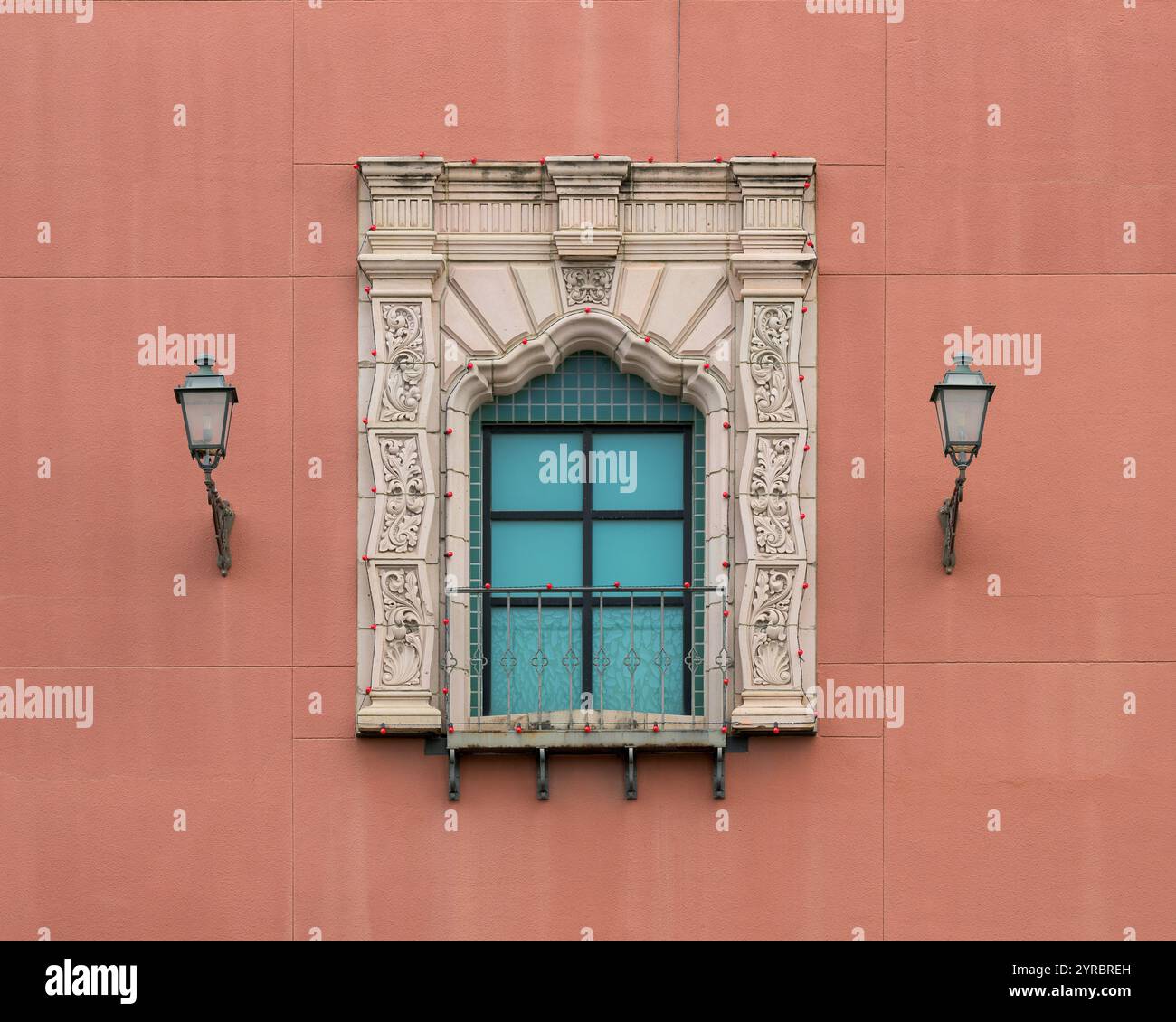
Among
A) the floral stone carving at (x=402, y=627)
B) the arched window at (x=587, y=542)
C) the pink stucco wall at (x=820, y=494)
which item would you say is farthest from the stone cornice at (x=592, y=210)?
the floral stone carving at (x=402, y=627)

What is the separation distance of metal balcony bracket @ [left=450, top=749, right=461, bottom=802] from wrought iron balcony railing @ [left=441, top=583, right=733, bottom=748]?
27 centimetres

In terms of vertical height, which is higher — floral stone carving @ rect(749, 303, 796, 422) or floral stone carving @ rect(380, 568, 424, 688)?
floral stone carving @ rect(749, 303, 796, 422)

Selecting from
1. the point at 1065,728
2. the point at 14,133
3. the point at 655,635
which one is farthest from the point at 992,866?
the point at 14,133

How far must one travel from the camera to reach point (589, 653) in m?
14.7

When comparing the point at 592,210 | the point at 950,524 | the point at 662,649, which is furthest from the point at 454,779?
the point at 592,210

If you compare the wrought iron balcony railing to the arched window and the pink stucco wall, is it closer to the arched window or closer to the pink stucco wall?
the arched window

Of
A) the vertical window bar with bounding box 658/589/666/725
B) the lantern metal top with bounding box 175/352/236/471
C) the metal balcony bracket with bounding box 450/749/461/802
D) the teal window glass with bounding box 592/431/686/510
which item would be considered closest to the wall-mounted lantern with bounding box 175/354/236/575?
the lantern metal top with bounding box 175/352/236/471

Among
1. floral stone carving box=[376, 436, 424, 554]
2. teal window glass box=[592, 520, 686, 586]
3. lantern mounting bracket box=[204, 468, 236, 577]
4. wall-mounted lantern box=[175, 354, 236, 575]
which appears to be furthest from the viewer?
teal window glass box=[592, 520, 686, 586]

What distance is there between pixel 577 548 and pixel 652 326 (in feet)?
5.40

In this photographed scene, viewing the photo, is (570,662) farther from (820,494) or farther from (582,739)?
(820,494)

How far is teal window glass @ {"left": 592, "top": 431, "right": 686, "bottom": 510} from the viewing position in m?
14.9

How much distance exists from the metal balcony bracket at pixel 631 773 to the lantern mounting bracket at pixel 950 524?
2.52 m

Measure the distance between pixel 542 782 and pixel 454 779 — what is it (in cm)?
59

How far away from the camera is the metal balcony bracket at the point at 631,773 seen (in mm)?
14156
